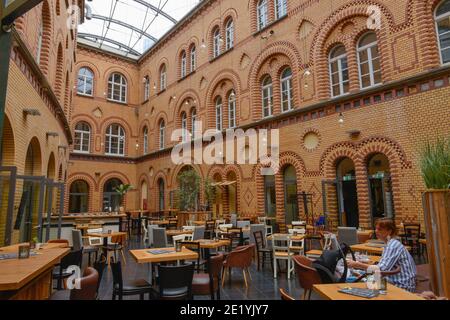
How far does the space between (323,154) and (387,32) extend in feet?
14.4

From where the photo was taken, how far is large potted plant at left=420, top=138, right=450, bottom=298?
340 centimetres

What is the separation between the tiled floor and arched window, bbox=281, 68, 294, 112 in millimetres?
7495

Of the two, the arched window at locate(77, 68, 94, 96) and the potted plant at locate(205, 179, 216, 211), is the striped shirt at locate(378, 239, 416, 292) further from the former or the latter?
the arched window at locate(77, 68, 94, 96)

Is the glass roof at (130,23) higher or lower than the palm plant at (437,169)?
higher

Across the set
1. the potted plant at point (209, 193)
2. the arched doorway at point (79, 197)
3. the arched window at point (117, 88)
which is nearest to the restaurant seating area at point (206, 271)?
the potted plant at point (209, 193)

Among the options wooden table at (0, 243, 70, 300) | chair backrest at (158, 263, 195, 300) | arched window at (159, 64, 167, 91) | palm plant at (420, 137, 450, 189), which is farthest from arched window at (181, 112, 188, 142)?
palm plant at (420, 137, 450, 189)

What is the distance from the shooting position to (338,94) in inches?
453

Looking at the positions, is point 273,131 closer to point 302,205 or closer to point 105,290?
point 302,205

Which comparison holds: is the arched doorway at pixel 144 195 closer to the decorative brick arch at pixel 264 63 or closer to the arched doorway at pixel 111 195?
the arched doorway at pixel 111 195

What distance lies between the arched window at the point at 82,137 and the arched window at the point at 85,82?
2384 millimetres

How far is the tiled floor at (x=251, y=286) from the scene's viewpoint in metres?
5.49

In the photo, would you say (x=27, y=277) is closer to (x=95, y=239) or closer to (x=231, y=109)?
(x=95, y=239)

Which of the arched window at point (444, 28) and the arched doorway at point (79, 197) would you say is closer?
the arched window at point (444, 28)
